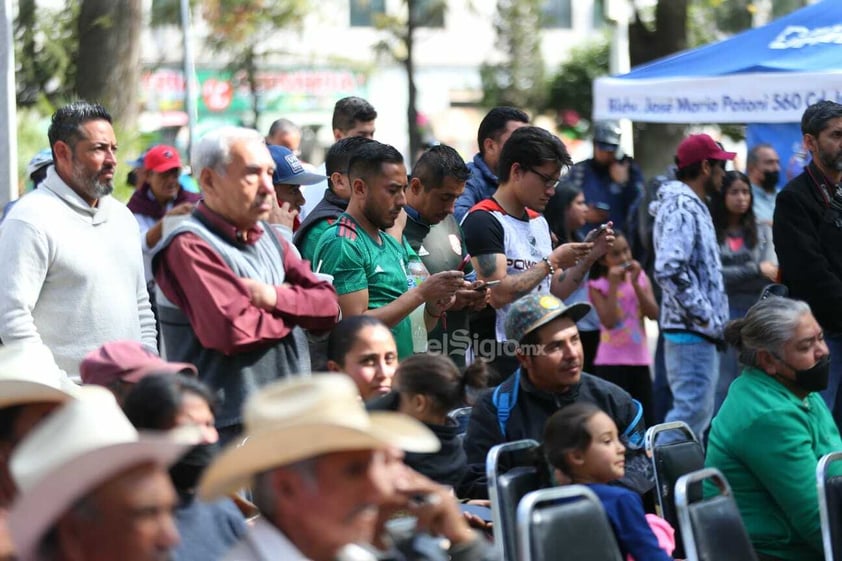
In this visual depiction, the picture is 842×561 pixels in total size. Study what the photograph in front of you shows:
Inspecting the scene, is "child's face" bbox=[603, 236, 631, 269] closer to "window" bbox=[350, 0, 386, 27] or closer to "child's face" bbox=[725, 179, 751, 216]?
"child's face" bbox=[725, 179, 751, 216]

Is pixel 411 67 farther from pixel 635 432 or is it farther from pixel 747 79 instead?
pixel 635 432

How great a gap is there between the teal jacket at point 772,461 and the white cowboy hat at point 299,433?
8.40 ft

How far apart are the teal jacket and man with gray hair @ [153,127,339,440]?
1564 millimetres

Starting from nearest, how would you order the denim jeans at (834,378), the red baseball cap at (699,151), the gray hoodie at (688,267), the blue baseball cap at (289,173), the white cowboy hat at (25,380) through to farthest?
the white cowboy hat at (25,380) < the blue baseball cap at (289,173) < the denim jeans at (834,378) < the gray hoodie at (688,267) < the red baseball cap at (699,151)

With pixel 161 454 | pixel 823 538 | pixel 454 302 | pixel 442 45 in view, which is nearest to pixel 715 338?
pixel 454 302

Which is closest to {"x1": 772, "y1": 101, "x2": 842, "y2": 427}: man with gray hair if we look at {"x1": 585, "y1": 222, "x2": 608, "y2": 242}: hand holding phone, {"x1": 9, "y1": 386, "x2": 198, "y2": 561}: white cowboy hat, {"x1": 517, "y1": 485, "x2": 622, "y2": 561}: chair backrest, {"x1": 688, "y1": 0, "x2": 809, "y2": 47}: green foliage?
{"x1": 585, "y1": 222, "x2": 608, "y2": 242}: hand holding phone

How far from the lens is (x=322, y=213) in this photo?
21.5 feet

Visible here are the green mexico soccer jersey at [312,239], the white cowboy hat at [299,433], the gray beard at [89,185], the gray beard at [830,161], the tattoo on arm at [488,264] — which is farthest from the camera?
the gray beard at [830,161]

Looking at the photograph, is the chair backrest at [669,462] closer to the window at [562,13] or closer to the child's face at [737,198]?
the child's face at [737,198]

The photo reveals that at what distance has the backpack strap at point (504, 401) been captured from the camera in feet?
18.3

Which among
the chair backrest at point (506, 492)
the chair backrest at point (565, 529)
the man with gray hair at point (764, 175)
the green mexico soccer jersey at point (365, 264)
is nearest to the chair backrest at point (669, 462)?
the chair backrest at point (506, 492)

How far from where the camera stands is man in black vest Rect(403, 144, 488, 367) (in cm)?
670

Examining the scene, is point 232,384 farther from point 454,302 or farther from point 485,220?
point 485,220

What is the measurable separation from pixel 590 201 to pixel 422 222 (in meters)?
4.00
